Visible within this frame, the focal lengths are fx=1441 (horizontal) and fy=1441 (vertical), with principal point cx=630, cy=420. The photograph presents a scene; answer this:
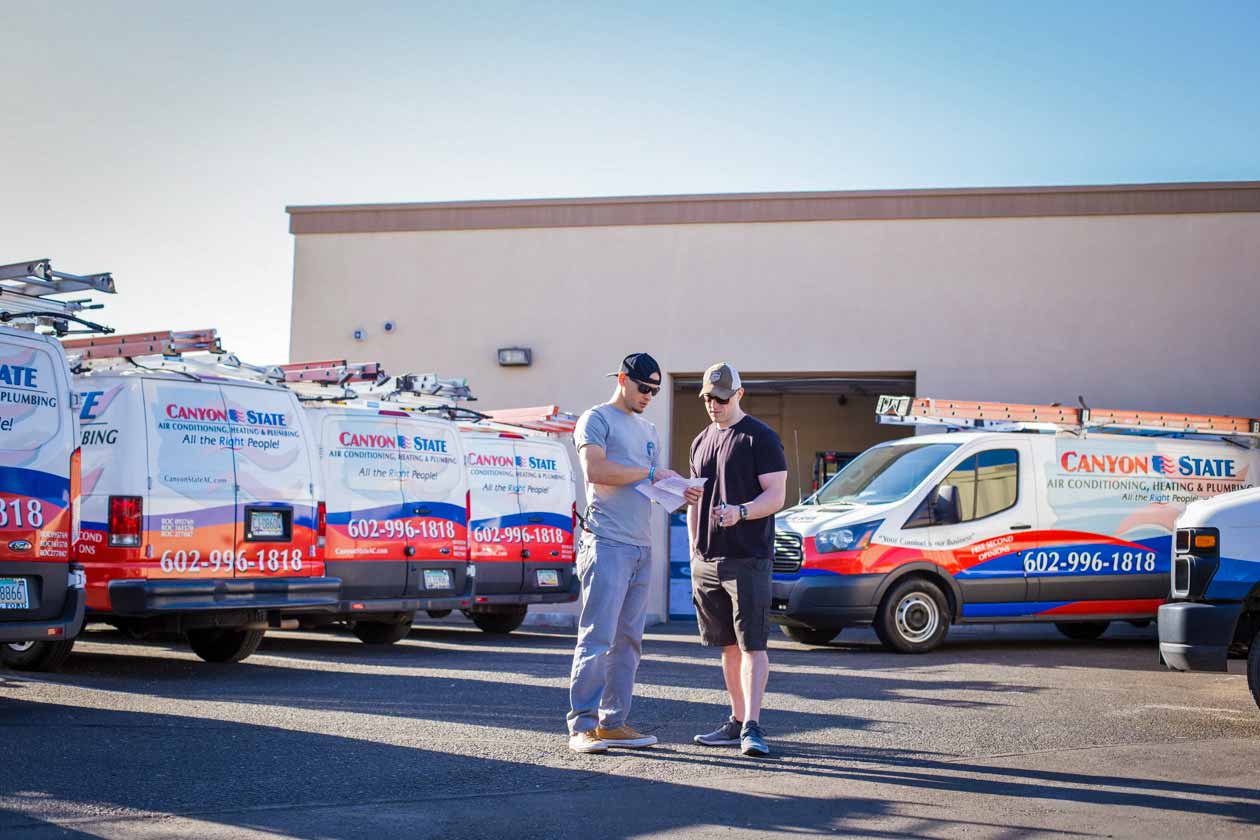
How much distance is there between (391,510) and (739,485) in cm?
655

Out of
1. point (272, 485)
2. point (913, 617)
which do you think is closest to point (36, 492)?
point (272, 485)

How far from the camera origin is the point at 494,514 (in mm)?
14836

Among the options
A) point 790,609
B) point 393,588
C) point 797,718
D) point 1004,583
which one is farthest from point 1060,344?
point 797,718

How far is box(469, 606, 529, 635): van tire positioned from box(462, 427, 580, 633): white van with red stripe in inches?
0.4

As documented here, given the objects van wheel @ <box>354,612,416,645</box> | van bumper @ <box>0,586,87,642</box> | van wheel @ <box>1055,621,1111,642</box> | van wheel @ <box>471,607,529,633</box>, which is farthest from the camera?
van wheel @ <box>471,607,529,633</box>

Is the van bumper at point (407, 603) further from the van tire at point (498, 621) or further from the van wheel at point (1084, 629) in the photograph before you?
the van wheel at point (1084, 629)

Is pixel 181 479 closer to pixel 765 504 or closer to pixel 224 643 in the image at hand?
pixel 224 643

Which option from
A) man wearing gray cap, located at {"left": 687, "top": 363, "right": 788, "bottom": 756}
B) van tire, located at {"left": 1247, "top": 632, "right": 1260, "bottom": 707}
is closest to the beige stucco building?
van tire, located at {"left": 1247, "top": 632, "right": 1260, "bottom": 707}

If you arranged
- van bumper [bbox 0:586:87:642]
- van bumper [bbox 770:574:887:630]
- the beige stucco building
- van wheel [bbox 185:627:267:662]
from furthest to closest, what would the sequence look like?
the beige stucco building < van bumper [bbox 770:574:887:630] < van wheel [bbox 185:627:267:662] < van bumper [bbox 0:586:87:642]

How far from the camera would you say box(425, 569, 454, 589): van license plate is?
43.9 feet

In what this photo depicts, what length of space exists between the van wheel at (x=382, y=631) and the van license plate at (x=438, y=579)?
82 centimetres

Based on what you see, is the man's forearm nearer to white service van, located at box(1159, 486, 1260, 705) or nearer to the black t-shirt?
the black t-shirt

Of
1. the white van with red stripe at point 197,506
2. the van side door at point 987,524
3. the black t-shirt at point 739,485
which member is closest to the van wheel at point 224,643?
the white van with red stripe at point 197,506

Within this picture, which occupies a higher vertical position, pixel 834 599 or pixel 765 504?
pixel 765 504
